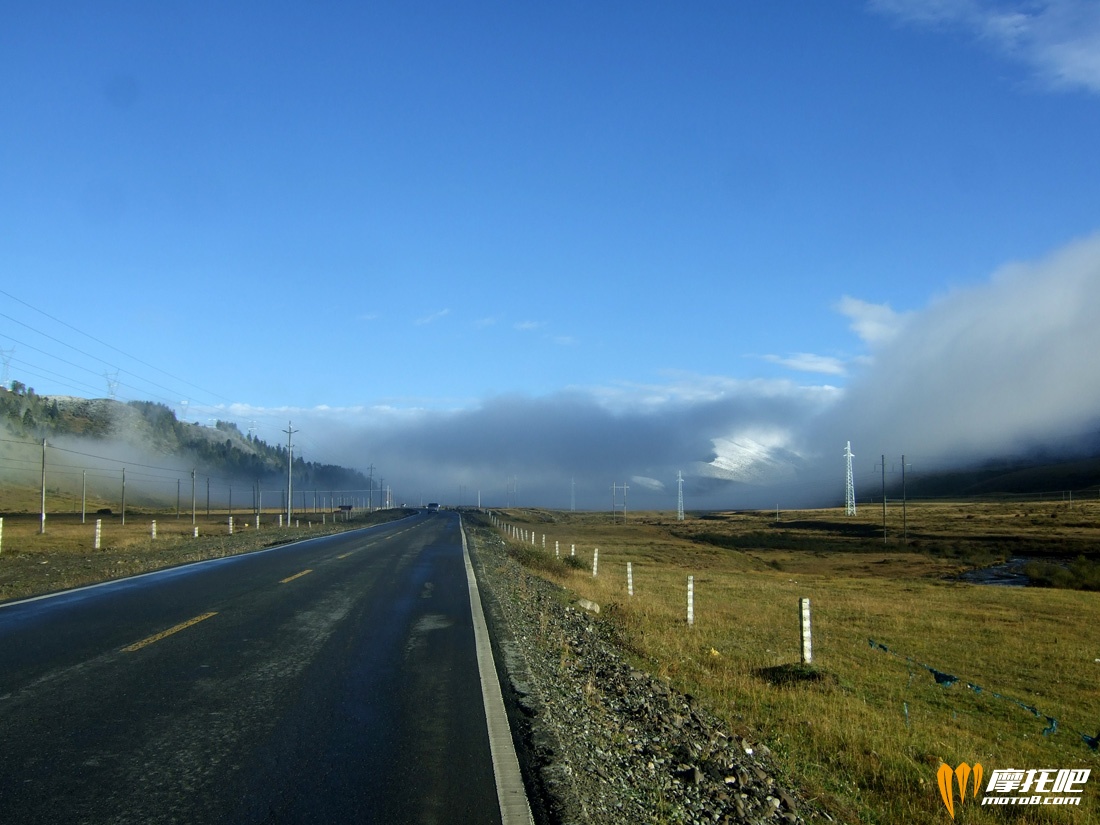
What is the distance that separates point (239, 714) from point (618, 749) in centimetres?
351

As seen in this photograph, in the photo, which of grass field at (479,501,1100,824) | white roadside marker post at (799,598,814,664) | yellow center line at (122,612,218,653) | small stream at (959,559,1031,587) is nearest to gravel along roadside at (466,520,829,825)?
grass field at (479,501,1100,824)

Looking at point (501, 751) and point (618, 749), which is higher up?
point (501, 751)

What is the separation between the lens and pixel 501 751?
261 inches

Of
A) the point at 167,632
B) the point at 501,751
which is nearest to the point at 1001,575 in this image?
the point at 167,632

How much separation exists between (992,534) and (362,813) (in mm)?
79471

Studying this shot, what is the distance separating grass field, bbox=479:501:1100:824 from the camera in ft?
29.9

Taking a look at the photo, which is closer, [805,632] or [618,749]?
[618,749]

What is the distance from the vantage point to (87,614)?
515 inches

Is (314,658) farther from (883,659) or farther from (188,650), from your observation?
(883,659)

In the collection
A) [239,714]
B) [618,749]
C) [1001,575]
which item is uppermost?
[239,714]

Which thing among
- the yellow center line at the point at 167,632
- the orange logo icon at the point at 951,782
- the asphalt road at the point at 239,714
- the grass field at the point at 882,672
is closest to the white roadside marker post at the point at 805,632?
the grass field at the point at 882,672

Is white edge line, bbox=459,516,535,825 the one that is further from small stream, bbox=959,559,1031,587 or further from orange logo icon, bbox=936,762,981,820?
small stream, bbox=959,559,1031,587

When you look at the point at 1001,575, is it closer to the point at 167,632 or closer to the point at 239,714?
the point at 167,632

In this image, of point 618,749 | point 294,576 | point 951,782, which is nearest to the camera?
point 618,749
